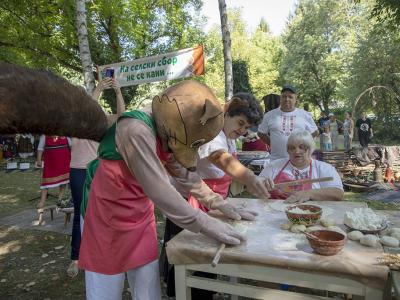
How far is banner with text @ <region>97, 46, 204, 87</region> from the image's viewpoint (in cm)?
518

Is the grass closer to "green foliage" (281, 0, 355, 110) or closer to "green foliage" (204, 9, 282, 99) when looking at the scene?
"green foliage" (204, 9, 282, 99)

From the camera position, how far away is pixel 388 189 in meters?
6.55

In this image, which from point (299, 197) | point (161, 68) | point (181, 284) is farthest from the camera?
point (161, 68)

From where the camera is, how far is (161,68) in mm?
5418

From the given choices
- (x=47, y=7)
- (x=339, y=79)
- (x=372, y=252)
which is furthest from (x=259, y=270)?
(x=339, y=79)

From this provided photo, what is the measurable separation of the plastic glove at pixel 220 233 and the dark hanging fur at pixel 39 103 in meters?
0.72

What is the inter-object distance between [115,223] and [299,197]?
4.78 feet

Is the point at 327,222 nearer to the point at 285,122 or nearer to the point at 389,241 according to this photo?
the point at 389,241

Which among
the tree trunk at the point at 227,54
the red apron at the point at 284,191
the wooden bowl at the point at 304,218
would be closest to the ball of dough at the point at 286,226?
the wooden bowl at the point at 304,218

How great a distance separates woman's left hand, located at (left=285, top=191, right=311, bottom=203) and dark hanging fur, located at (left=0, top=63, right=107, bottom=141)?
1793 mm

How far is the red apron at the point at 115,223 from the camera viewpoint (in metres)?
1.47

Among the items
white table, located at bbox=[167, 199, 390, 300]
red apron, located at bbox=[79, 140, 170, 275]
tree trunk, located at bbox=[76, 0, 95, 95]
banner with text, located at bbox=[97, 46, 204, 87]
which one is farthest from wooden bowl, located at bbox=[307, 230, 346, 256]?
tree trunk, located at bbox=[76, 0, 95, 95]

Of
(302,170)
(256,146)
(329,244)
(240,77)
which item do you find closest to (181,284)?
(329,244)

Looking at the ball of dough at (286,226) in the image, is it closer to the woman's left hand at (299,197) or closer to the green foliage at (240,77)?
the woman's left hand at (299,197)
